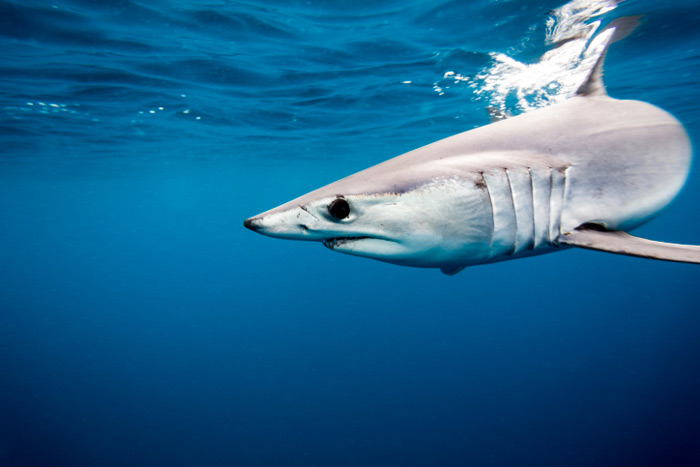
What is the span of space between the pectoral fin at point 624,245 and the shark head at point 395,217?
18.7 inches

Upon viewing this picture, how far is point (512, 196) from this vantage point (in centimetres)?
199

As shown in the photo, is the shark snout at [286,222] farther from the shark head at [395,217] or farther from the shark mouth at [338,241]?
the shark mouth at [338,241]

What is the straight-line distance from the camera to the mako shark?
5.96 ft

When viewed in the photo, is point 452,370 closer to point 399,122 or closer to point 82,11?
point 399,122

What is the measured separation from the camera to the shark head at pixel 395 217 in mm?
1790

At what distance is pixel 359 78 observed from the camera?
11.9 metres

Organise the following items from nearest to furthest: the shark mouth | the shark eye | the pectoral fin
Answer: the pectoral fin → the shark eye → the shark mouth

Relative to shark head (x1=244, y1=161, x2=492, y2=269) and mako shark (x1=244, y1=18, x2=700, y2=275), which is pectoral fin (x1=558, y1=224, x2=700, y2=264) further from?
shark head (x1=244, y1=161, x2=492, y2=269)

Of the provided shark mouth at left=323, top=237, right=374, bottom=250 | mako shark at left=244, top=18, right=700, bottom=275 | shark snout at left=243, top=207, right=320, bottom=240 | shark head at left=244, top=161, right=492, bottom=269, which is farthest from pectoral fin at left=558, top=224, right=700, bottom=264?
shark snout at left=243, top=207, right=320, bottom=240

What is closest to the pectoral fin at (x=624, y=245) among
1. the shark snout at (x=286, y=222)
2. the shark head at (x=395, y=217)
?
the shark head at (x=395, y=217)

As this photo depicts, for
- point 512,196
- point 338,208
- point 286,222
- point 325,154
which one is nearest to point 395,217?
point 338,208

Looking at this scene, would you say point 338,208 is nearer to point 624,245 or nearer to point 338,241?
point 338,241

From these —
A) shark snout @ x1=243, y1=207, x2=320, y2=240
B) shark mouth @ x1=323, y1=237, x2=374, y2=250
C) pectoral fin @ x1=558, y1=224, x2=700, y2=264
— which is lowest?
pectoral fin @ x1=558, y1=224, x2=700, y2=264

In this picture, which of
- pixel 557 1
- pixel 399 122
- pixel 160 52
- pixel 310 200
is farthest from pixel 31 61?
pixel 399 122
